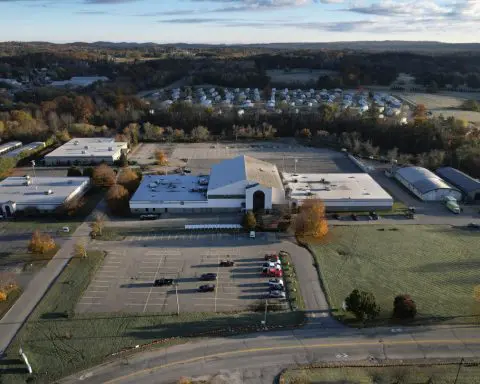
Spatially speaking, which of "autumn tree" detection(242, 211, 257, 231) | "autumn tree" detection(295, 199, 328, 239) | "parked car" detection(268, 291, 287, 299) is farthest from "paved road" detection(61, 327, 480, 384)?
"autumn tree" detection(242, 211, 257, 231)

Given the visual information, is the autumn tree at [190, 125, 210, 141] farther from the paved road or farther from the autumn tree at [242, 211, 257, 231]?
the paved road

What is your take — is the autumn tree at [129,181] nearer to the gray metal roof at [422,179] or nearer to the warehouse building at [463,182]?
the gray metal roof at [422,179]

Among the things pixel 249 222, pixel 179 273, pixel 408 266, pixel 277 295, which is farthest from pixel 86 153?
pixel 408 266

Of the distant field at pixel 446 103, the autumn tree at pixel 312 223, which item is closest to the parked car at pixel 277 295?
the autumn tree at pixel 312 223

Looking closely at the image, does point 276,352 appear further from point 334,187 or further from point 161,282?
point 334,187

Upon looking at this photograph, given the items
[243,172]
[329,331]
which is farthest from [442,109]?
[329,331]

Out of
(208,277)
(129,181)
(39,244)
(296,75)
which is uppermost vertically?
(296,75)
